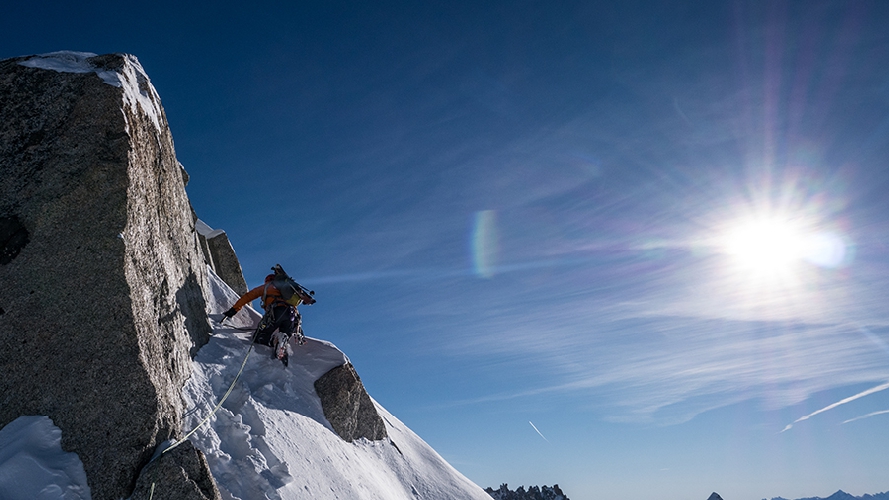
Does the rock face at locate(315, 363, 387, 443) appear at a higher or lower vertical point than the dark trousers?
lower

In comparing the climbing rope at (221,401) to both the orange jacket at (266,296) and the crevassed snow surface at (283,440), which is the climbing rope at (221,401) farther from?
the orange jacket at (266,296)

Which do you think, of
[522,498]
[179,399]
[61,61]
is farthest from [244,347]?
[522,498]

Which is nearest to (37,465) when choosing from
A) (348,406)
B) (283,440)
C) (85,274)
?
(85,274)

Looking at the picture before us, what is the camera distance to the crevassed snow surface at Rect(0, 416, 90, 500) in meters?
6.09

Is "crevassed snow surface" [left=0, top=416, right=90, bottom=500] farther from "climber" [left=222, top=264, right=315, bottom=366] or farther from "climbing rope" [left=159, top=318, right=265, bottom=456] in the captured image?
"climber" [left=222, top=264, right=315, bottom=366]

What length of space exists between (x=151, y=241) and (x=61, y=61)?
11.1 feet

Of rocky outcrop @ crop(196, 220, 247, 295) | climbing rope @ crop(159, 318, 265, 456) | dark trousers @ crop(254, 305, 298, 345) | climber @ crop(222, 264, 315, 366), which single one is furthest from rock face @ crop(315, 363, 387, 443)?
rocky outcrop @ crop(196, 220, 247, 295)

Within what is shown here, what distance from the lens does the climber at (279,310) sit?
12.5 m

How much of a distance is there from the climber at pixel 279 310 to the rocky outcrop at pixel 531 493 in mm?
79164

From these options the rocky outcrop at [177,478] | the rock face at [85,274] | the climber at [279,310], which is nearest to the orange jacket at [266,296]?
the climber at [279,310]

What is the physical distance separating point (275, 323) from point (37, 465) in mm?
6389

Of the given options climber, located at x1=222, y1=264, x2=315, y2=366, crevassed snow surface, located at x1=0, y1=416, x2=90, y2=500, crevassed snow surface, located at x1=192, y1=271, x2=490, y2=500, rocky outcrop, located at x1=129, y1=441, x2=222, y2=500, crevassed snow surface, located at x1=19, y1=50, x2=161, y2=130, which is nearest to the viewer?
crevassed snow surface, located at x1=0, y1=416, x2=90, y2=500

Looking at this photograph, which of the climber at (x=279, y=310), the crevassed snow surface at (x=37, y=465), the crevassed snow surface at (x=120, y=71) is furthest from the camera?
the climber at (x=279, y=310)

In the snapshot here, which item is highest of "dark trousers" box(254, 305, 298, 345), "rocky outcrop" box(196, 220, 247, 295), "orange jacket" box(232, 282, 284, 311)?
"rocky outcrop" box(196, 220, 247, 295)
